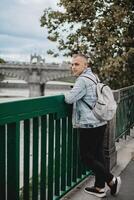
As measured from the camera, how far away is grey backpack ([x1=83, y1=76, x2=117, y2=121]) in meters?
5.16

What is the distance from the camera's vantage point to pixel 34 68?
74.2m

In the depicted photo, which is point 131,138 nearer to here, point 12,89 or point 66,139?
point 66,139

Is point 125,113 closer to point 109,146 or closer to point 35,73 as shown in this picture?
point 109,146

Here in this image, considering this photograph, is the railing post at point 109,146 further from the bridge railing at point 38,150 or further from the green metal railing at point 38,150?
the green metal railing at point 38,150

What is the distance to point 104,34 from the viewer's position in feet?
61.8

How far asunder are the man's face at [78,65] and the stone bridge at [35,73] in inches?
2630

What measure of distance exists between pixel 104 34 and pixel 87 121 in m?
14.0

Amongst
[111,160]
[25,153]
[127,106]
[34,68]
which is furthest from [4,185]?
[34,68]

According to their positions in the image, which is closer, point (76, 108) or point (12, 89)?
point (76, 108)

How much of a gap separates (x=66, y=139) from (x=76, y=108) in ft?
1.64

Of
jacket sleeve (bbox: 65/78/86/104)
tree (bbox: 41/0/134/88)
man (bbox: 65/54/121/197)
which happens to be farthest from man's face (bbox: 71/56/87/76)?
tree (bbox: 41/0/134/88)

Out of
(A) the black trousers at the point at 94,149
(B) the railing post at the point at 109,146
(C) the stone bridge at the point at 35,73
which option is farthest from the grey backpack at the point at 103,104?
(C) the stone bridge at the point at 35,73

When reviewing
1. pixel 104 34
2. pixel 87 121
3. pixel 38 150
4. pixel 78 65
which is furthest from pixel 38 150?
pixel 104 34

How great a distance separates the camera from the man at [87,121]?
507 cm
